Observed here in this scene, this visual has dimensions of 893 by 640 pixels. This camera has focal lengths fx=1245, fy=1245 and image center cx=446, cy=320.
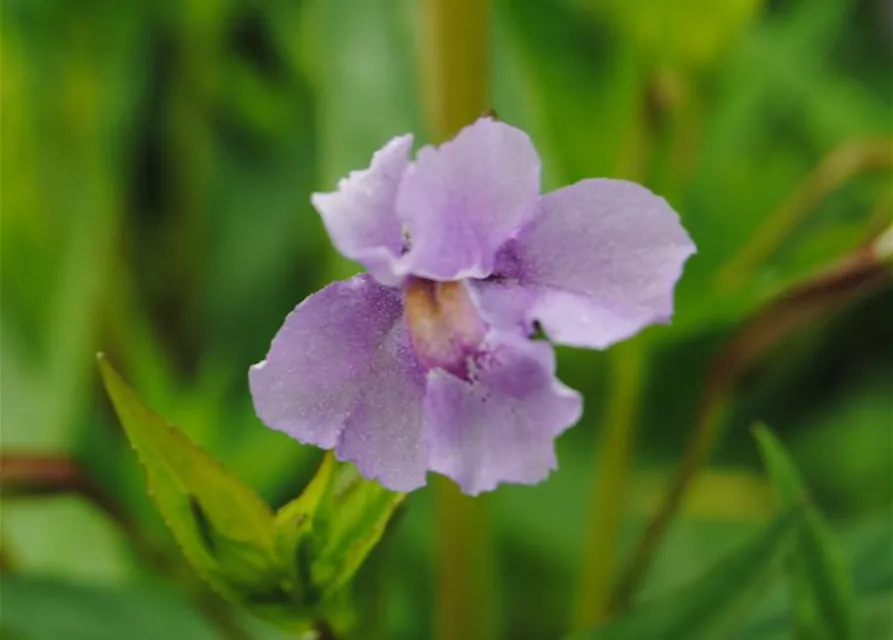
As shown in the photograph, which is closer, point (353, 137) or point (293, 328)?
point (293, 328)

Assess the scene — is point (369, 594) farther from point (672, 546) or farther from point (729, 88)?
point (729, 88)

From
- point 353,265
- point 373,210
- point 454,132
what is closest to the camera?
point 373,210

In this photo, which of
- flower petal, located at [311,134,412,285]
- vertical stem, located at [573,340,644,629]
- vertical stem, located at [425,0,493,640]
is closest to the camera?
flower petal, located at [311,134,412,285]

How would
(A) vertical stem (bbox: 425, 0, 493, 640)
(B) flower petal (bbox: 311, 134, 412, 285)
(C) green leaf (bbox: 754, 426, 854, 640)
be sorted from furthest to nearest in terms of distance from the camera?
(A) vertical stem (bbox: 425, 0, 493, 640)
(C) green leaf (bbox: 754, 426, 854, 640)
(B) flower petal (bbox: 311, 134, 412, 285)

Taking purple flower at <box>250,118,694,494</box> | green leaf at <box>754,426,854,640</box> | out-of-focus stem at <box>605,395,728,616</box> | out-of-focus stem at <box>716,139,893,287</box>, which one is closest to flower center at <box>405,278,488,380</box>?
purple flower at <box>250,118,694,494</box>

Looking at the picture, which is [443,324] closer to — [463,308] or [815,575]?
[463,308]

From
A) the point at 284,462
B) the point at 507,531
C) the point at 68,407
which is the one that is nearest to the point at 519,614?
the point at 507,531

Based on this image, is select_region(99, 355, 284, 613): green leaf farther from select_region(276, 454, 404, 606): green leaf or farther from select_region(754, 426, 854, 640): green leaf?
select_region(754, 426, 854, 640): green leaf

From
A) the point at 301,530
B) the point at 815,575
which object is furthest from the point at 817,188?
the point at 301,530
